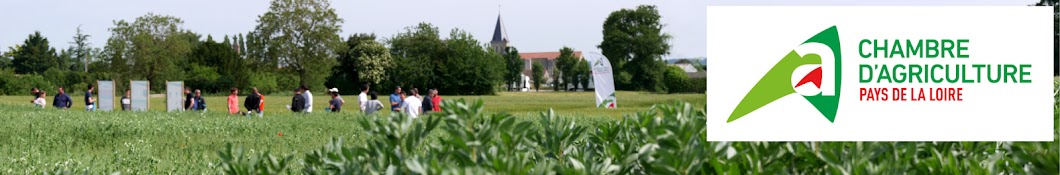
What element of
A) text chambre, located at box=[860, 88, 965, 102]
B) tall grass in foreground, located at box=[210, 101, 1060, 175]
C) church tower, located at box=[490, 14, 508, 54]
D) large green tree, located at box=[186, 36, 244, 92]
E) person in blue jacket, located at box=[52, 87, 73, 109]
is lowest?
person in blue jacket, located at box=[52, 87, 73, 109]

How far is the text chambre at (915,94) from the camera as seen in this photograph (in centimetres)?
279

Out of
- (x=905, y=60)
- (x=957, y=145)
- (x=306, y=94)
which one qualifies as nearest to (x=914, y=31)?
(x=905, y=60)

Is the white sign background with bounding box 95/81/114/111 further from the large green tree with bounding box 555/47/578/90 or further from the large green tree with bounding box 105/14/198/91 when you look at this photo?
the large green tree with bounding box 555/47/578/90

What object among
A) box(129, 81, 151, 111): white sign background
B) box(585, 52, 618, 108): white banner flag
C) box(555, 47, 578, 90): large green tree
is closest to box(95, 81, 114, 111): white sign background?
box(129, 81, 151, 111): white sign background

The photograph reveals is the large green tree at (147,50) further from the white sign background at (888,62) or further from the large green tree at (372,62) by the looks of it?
the white sign background at (888,62)

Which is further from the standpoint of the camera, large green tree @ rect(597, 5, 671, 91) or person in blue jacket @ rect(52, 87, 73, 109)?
large green tree @ rect(597, 5, 671, 91)

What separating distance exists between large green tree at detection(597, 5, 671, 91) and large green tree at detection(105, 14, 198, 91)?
38.0 meters

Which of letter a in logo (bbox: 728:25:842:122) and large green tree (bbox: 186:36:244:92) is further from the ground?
large green tree (bbox: 186:36:244:92)

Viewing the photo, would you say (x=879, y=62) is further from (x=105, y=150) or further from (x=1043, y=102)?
(x=105, y=150)

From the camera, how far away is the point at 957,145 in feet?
11.1

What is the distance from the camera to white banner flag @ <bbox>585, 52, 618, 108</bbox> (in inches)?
1275

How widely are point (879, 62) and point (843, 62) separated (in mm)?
94

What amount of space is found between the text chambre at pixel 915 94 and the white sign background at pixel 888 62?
0.01 meters

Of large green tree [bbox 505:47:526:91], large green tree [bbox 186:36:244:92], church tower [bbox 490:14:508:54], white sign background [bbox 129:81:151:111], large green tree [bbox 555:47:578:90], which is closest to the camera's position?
white sign background [bbox 129:81:151:111]
